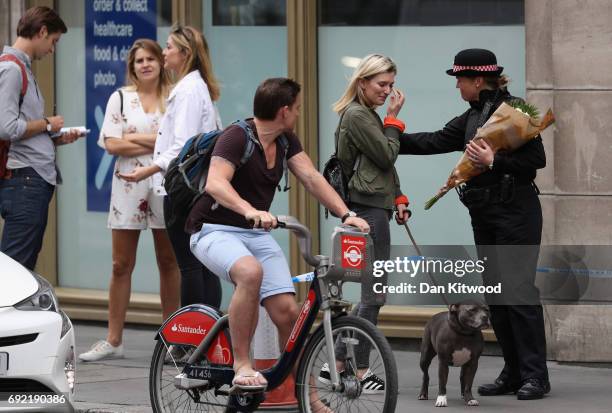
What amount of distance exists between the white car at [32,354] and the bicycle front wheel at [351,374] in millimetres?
1163

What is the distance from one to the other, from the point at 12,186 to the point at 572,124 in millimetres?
3639

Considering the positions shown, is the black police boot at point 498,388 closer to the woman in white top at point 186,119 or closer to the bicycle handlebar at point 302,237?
the woman in white top at point 186,119

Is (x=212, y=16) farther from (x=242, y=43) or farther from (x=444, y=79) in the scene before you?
(x=444, y=79)

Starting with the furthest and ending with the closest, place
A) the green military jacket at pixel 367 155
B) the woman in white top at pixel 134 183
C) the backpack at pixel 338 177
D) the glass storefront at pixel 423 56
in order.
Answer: the glass storefront at pixel 423 56, the woman in white top at pixel 134 183, the backpack at pixel 338 177, the green military jacket at pixel 367 155

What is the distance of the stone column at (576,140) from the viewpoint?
9.42 meters

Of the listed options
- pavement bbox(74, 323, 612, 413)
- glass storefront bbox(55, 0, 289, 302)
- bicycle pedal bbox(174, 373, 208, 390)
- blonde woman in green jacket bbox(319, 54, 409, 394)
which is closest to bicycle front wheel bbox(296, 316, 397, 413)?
bicycle pedal bbox(174, 373, 208, 390)

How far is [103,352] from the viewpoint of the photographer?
9922 millimetres

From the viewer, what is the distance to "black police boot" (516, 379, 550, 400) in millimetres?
8352

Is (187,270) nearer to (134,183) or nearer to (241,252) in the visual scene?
(134,183)

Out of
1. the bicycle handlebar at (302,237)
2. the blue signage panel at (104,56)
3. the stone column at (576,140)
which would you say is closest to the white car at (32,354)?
the bicycle handlebar at (302,237)

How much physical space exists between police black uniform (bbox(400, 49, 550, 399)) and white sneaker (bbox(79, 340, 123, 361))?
9.02 feet

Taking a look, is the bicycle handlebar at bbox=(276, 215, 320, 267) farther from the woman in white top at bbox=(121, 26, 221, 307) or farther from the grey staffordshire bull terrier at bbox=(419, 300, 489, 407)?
the woman in white top at bbox=(121, 26, 221, 307)

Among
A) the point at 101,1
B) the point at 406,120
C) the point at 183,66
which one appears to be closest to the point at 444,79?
the point at 406,120

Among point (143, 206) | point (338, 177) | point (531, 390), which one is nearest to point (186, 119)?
point (143, 206)
